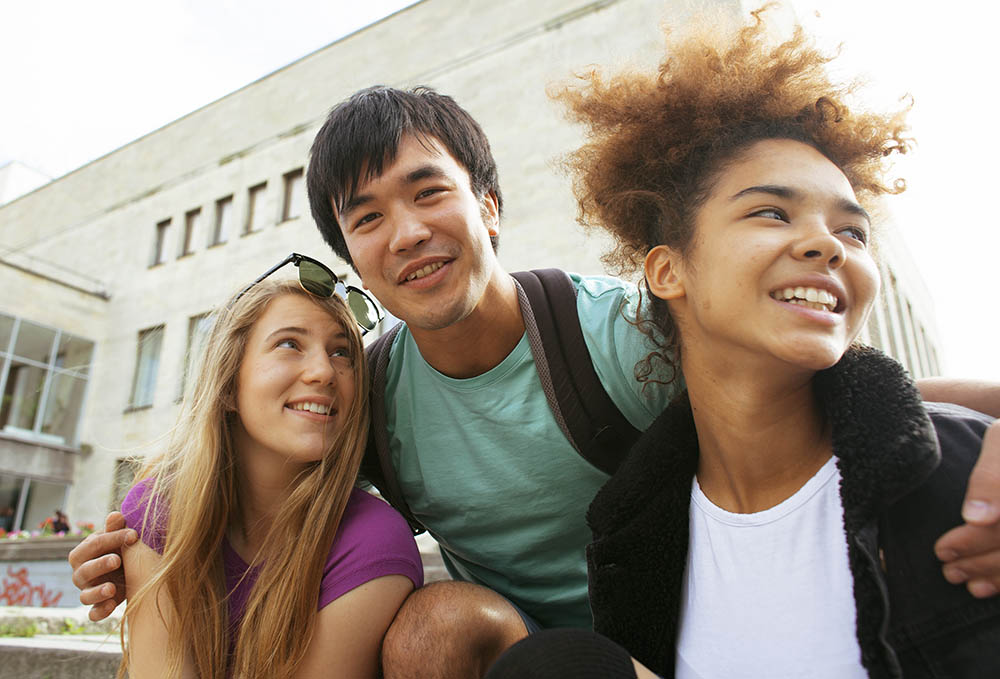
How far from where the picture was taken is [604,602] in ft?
6.63

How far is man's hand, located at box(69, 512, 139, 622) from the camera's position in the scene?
2344 millimetres

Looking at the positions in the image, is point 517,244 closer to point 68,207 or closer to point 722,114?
point 722,114

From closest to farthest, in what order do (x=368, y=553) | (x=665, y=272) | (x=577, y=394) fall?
(x=665, y=272) < (x=368, y=553) < (x=577, y=394)

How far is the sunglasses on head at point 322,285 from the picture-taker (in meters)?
2.81

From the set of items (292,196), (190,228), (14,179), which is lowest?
(292,196)

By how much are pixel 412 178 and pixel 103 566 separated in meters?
1.69

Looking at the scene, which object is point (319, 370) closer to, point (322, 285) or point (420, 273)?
point (322, 285)

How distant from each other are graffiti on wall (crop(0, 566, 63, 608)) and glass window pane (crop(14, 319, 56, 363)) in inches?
379

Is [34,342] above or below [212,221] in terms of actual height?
below

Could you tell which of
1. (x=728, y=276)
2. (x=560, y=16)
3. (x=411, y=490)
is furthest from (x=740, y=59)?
(x=560, y=16)

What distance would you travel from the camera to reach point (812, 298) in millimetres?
1700

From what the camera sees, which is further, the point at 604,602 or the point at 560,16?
the point at 560,16

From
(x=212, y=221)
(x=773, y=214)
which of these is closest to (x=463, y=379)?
(x=773, y=214)

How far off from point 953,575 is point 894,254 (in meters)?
17.2
